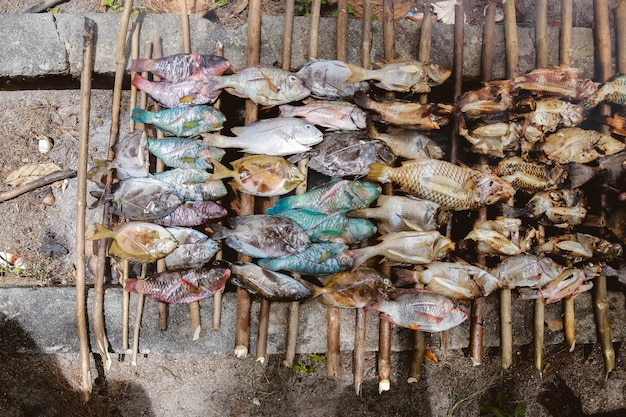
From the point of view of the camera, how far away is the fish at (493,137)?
11.9 ft

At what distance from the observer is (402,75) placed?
364cm

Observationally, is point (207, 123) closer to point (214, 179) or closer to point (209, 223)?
point (214, 179)

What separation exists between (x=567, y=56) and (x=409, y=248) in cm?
233

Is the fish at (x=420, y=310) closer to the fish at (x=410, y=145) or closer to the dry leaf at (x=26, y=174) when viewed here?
the fish at (x=410, y=145)

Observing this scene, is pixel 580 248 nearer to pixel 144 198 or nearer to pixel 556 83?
pixel 556 83

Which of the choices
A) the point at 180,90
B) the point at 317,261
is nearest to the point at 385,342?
the point at 317,261

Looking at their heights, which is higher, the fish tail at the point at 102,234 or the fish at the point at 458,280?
the fish tail at the point at 102,234

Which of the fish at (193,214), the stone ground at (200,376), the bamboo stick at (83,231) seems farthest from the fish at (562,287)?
the bamboo stick at (83,231)

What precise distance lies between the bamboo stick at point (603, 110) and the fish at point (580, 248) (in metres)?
0.27

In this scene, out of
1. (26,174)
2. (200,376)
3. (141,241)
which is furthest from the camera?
(200,376)

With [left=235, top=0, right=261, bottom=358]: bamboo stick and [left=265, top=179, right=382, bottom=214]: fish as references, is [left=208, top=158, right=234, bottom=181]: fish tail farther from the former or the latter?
[left=265, top=179, right=382, bottom=214]: fish

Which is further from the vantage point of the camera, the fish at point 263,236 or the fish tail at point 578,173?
the fish tail at point 578,173

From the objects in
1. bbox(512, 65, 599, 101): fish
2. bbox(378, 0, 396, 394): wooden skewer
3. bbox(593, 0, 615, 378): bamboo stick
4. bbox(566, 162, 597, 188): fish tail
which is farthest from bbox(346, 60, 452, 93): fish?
bbox(593, 0, 615, 378): bamboo stick

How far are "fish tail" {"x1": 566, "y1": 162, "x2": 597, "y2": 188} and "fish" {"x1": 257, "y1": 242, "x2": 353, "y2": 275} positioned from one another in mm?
2009
